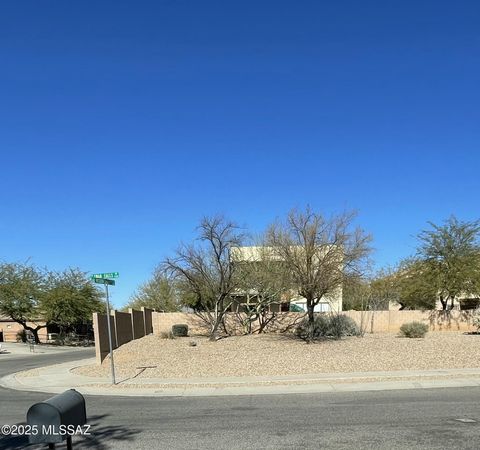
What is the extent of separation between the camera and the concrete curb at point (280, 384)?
14641 mm

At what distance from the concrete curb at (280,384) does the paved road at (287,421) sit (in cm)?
92

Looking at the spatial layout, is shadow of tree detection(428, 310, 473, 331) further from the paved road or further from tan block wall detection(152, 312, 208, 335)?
the paved road

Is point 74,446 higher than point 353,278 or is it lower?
lower

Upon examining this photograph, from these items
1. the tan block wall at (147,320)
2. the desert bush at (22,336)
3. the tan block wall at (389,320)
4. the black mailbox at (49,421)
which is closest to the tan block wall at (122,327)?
the tan block wall at (389,320)

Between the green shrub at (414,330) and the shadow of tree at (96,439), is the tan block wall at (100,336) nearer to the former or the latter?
the shadow of tree at (96,439)

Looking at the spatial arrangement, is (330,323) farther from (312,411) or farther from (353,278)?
(312,411)

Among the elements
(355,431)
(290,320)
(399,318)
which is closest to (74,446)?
(355,431)

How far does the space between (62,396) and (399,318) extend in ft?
121

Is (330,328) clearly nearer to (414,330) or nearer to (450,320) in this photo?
(414,330)

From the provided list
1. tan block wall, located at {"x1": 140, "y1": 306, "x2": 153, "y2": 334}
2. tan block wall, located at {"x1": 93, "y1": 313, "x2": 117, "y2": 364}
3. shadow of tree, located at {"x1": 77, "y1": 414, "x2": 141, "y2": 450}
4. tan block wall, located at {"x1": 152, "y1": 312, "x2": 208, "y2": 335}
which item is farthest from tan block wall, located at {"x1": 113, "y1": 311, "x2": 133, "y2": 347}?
shadow of tree, located at {"x1": 77, "y1": 414, "x2": 141, "y2": 450}

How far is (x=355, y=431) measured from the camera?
917 cm

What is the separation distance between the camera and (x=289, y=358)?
2041cm

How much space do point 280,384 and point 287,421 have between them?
17.8 feet

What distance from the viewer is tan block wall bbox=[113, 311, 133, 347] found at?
3022 centimetres
